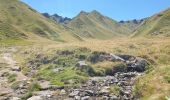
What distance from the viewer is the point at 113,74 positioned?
50.8 m

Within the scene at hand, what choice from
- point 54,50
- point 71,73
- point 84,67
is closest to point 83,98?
point 71,73

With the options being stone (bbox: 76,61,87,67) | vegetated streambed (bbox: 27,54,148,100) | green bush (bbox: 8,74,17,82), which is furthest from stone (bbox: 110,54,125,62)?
green bush (bbox: 8,74,17,82)

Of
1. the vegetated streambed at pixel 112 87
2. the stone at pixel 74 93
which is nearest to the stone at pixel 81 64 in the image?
the vegetated streambed at pixel 112 87

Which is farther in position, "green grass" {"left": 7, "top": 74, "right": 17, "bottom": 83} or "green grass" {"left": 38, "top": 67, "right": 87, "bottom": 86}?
"green grass" {"left": 7, "top": 74, "right": 17, "bottom": 83}

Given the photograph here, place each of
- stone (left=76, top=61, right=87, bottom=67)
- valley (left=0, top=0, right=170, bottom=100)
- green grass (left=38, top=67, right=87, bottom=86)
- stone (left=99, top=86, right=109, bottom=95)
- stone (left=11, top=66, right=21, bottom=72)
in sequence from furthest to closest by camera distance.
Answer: stone (left=11, top=66, right=21, bottom=72)
stone (left=76, top=61, right=87, bottom=67)
green grass (left=38, top=67, right=87, bottom=86)
stone (left=99, top=86, right=109, bottom=95)
valley (left=0, top=0, right=170, bottom=100)

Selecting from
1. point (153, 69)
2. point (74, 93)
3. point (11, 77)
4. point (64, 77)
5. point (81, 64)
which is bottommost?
point (74, 93)

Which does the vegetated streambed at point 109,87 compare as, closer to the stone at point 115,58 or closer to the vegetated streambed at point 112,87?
the vegetated streambed at point 112,87

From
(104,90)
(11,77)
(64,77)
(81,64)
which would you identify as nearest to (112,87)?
(104,90)

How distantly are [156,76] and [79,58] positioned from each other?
2021cm

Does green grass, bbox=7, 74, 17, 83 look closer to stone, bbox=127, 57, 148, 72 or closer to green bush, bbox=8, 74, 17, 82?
green bush, bbox=8, 74, 17, 82

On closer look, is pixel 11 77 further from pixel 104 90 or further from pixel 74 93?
pixel 104 90

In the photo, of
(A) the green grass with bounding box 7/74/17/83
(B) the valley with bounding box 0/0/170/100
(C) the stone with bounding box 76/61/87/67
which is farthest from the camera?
(C) the stone with bounding box 76/61/87/67

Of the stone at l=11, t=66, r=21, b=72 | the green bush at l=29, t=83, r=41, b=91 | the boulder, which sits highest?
the stone at l=11, t=66, r=21, b=72

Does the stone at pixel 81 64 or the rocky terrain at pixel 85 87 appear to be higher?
the stone at pixel 81 64
